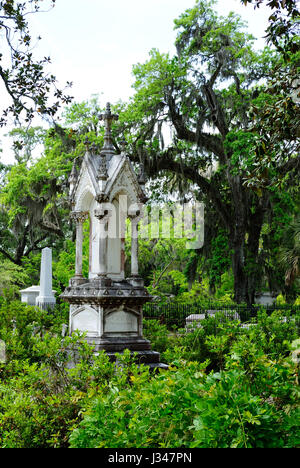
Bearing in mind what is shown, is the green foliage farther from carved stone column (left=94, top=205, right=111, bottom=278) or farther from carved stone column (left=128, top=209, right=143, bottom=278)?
carved stone column (left=128, top=209, right=143, bottom=278)

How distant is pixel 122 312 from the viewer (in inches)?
352

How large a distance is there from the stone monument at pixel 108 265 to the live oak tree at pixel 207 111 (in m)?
12.1

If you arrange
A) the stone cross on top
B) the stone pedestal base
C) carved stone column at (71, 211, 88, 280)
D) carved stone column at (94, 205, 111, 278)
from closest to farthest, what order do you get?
the stone pedestal base < carved stone column at (94, 205, 111, 278) < the stone cross on top < carved stone column at (71, 211, 88, 280)

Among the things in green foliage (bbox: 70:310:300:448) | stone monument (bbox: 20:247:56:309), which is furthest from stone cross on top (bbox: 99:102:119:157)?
stone monument (bbox: 20:247:56:309)

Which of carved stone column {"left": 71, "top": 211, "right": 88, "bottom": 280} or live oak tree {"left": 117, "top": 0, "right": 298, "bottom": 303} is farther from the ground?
live oak tree {"left": 117, "top": 0, "right": 298, "bottom": 303}

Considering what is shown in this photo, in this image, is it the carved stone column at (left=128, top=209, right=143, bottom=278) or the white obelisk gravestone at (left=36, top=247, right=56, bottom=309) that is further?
the white obelisk gravestone at (left=36, top=247, right=56, bottom=309)

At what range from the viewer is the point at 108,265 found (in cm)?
930

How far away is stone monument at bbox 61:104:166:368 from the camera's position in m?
8.74

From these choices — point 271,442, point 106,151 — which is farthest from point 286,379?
point 106,151

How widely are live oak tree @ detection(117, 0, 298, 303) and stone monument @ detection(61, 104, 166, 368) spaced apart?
12131 millimetres

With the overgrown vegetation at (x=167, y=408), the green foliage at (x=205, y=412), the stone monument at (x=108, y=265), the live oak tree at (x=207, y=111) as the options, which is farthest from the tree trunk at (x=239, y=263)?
the green foliage at (x=205, y=412)

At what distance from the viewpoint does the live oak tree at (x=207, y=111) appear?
21.7 metres
